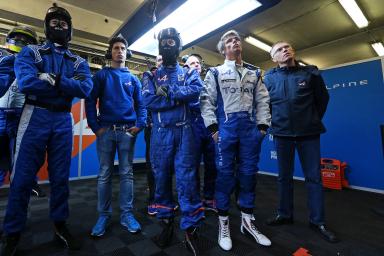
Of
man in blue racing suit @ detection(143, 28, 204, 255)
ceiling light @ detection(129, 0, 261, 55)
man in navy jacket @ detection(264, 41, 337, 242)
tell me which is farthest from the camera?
ceiling light @ detection(129, 0, 261, 55)

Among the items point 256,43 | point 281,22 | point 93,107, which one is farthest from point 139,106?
point 256,43

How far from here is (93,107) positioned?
1782 mm

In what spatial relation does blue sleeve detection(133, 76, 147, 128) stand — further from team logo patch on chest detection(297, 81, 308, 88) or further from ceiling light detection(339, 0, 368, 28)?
ceiling light detection(339, 0, 368, 28)

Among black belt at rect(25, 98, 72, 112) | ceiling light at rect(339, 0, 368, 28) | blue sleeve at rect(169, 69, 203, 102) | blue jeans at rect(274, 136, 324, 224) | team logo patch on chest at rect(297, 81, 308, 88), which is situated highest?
ceiling light at rect(339, 0, 368, 28)

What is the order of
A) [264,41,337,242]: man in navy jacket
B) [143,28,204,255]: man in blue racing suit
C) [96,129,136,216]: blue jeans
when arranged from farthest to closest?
1. [264,41,337,242]: man in navy jacket
2. [96,129,136,216]: blue jeans
3. [143,28,204,255]: man in blue racing suit

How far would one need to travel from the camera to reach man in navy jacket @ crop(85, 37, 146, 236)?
5.60 feet

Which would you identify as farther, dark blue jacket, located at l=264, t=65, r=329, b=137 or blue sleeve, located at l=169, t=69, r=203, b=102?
dark blue jacket, located at l=264, t=65, r=329, b=137

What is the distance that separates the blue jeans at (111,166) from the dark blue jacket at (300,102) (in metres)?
1.46

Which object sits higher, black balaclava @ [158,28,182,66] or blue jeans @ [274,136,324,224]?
black balaclava @ [158,28,182,66]

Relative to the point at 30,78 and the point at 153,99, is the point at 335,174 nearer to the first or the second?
the point at 153,99

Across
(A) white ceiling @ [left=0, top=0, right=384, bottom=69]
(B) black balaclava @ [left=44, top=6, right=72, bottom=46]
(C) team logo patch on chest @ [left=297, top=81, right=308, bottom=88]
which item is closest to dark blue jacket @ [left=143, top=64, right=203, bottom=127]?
(B) black balaclava @ [left=44, top=6, right=72, bottom=46]

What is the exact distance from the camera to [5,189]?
10.6 ft

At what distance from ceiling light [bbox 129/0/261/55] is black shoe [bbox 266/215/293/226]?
233 cm

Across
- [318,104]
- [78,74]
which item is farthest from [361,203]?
[78,74]
